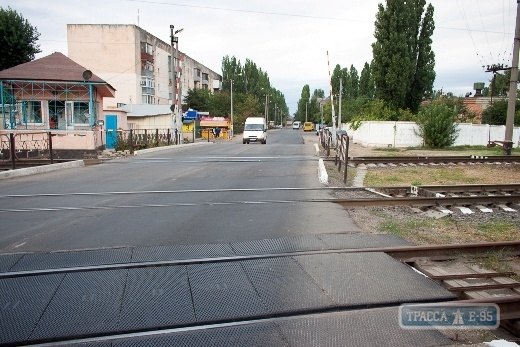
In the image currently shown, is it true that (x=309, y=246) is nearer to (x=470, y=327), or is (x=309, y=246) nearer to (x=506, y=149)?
(x=470, y=327)

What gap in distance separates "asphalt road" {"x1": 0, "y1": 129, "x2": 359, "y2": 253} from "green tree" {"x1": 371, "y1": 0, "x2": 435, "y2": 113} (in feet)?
94.6

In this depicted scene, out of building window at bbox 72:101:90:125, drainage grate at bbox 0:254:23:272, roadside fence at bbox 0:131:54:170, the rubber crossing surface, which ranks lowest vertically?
the rubber crossing surface

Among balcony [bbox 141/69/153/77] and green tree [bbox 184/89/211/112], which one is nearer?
balcony [bbox 141/69/153/77]

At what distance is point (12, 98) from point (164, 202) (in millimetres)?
21478

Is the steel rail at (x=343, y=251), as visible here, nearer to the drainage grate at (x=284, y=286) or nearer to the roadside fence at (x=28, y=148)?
the drainage grate at (x=284, y=286)

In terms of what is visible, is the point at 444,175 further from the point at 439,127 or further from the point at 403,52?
the point at 403,52

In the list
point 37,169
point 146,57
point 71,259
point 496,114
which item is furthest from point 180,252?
point 146,57

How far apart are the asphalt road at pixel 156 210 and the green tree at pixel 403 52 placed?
28.8 m

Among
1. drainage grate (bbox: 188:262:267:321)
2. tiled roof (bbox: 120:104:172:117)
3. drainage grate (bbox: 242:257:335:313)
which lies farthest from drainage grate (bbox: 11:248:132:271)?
tiled roof (bbox: 120:104:172:117)

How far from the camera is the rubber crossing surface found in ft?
11.8

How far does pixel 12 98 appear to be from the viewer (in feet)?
85.7

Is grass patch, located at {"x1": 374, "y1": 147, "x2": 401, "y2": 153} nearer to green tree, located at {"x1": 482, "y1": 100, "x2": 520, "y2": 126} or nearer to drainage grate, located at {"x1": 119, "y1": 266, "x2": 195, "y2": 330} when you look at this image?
green tree, located at {"x1": 482, "y1": 100, "x2": 520, "y2": 126}

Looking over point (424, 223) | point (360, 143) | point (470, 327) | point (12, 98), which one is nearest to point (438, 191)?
point (424, 223)

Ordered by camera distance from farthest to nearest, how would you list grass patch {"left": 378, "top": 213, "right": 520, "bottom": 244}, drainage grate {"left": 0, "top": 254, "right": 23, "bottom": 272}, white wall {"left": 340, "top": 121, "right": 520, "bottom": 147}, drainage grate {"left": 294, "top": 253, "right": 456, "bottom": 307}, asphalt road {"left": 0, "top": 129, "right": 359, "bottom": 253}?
white wall {"left": 340, "top": 121, "right": 520, "bottom": 147}, grass patch {"left": 378, "top": 213, "right": 520, "bottom": 244}, asphalt road {"left": 0, "top": 129, "right": 359, "bottom": 253}, drainage grate {"left": 0, "top": 254, "right": 23, "bottom": 272}, drainage grate {"left": 294, "top": 253, "right": 456, "bottom": 307}
